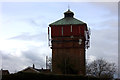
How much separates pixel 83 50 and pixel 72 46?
224 centimetres

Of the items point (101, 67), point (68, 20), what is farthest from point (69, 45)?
point (101, 67)

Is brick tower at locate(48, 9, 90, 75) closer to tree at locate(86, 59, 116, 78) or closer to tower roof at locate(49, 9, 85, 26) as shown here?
tower roof at locate(49, 9, 85, 26)

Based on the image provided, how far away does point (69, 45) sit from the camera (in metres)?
48.0

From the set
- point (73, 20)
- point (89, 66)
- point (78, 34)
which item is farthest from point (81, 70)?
point (89, 66)

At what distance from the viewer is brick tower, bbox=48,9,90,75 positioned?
47.2 metres

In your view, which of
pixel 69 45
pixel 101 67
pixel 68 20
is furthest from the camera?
A: pixel 101 67

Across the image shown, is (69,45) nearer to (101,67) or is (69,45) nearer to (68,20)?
(68,20)

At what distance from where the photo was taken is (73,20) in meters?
49.3

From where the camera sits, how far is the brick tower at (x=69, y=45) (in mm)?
47219

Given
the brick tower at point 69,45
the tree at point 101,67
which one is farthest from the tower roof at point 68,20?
the tree at point 101,67

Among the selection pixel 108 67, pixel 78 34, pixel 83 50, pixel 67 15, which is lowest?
pixel 108 67

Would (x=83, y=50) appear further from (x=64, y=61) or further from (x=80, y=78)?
(x=80, y=78)

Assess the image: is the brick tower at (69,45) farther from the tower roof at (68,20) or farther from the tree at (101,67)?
the tree at (101,67)

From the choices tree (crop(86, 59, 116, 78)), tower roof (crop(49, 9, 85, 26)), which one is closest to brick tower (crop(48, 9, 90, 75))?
tower roof (crop(49, 9, 85, 26))
